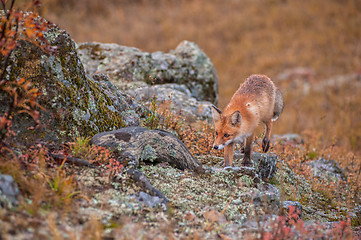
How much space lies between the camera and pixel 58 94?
200 inches

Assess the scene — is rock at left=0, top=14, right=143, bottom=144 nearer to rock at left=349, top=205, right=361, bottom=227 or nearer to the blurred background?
rock at left=349, top=205, right=361, bottom=227

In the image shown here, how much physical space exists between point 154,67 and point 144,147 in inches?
231

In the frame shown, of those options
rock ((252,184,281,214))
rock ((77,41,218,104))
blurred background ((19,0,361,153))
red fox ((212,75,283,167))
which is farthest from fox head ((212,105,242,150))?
blurred background ((19,0,361,153))

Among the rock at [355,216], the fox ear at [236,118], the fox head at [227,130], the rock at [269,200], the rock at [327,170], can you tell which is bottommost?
the rock at [355,216]

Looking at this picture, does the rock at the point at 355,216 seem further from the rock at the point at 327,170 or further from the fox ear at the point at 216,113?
the fox ear at the point at 216,113

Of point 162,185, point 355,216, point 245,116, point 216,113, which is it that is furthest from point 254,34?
point 162,185

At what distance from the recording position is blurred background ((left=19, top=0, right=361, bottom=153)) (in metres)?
20.6

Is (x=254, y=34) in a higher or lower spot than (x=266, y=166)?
higher

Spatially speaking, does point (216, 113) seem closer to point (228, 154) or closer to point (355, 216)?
point (228, 154)

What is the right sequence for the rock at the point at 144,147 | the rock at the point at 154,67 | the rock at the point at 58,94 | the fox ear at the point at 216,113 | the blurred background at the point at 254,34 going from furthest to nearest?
the blurred background at the point at 254,34, the rock at the point at 154,67, the fox ear at the point at 216,113, the rock at the point at 144,147, the rock at the point at 58,94

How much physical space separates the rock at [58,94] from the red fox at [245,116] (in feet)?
6.56

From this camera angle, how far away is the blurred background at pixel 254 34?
20.6 metres

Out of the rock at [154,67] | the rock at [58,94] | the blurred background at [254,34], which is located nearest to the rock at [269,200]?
the rock at [58,94]

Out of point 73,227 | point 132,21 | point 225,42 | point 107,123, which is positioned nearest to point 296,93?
point 225,42
